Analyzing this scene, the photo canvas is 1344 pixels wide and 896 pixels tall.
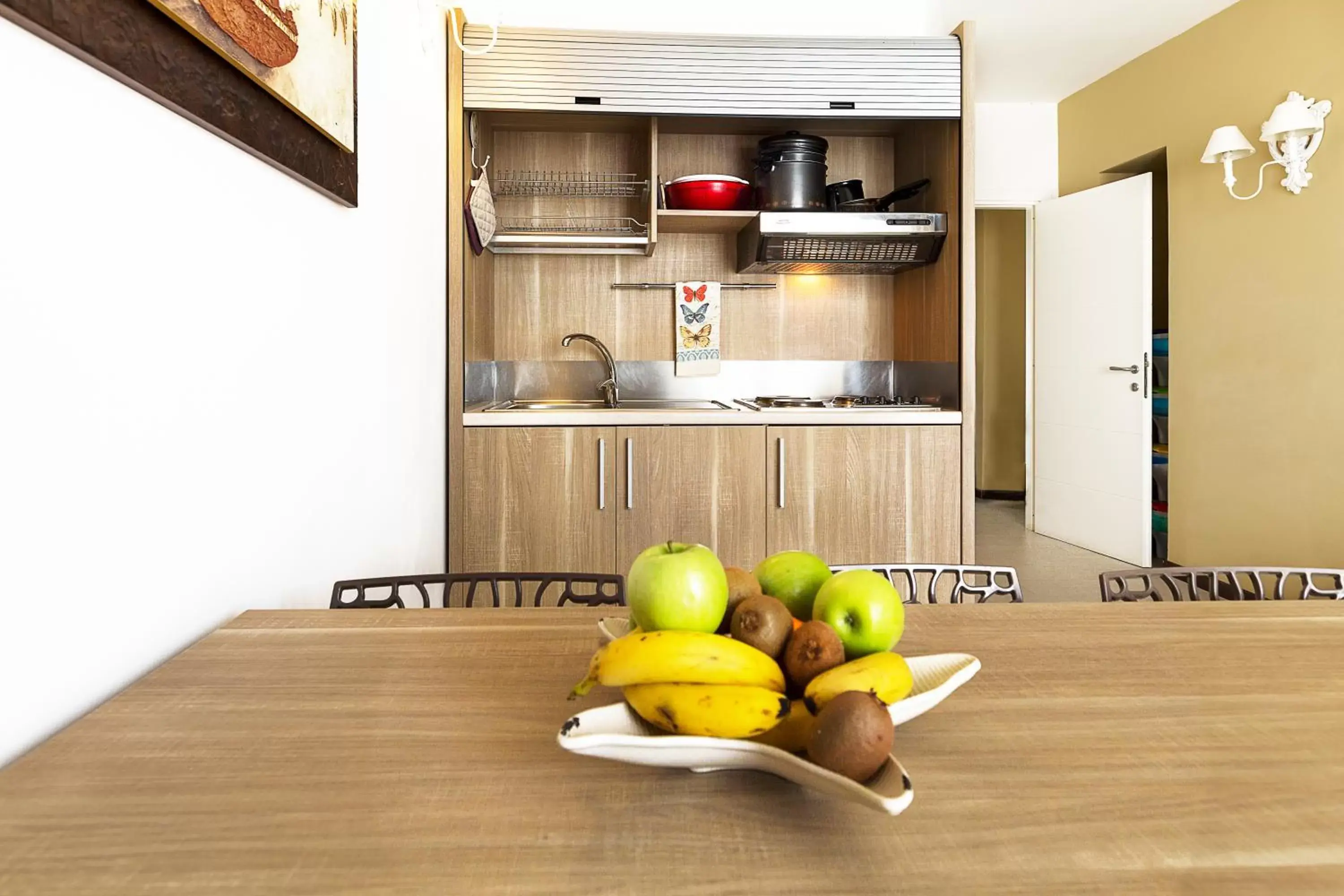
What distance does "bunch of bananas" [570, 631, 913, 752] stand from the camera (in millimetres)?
651

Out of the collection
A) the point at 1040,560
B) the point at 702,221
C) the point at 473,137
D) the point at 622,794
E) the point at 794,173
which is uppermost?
the point at 473,137

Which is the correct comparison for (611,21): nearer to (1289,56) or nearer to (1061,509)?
(1289,56)

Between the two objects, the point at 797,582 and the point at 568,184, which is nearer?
the point at 797,582

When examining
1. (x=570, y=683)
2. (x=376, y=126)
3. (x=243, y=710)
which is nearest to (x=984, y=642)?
(x=570, y=683)

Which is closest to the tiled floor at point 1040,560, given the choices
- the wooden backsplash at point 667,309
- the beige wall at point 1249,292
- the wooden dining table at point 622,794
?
the beige wall at point 1249,292

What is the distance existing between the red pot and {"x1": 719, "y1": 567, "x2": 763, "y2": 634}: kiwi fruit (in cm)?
282

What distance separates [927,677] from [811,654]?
0.15m

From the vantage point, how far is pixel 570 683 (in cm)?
92

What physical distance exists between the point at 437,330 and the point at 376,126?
965 mm

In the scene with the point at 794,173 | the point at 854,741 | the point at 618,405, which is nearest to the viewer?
the point at 854,741

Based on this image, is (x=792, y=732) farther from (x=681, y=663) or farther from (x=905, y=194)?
(x=905, y=194)

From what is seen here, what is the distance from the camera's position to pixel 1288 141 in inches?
140

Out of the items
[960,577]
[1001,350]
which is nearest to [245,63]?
[960,577]

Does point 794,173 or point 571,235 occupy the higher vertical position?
point 794,173
